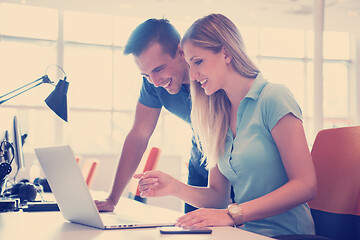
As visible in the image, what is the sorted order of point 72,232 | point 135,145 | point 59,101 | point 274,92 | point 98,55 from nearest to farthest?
point 72,232 < point 274,92 < point 59,101 < point 135,145 < point 98,55

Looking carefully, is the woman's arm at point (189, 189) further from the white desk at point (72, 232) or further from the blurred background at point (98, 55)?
the blurred background at point (98, 55)

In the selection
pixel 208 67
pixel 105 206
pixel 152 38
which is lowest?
pixel 105 206

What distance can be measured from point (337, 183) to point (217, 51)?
22.5 inches

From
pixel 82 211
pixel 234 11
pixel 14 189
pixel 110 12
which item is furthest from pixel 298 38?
pixel 82 211

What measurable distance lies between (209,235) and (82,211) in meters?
0.35

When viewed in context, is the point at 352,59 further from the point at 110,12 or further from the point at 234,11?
the point at 110,12

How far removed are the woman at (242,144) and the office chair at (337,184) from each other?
6cm

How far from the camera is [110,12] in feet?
26.2

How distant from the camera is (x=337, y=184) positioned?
4.11 feet

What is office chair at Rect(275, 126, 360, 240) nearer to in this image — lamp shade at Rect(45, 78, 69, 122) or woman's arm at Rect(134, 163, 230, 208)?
woman's arm at Rect(134, 163, 230, 208)

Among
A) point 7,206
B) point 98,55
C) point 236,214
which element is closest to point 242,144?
point 236,214

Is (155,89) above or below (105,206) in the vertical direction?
above

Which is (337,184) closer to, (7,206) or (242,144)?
(242,144)

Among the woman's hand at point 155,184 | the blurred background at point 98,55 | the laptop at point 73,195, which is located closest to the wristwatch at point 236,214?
the laptop at point 73,195
